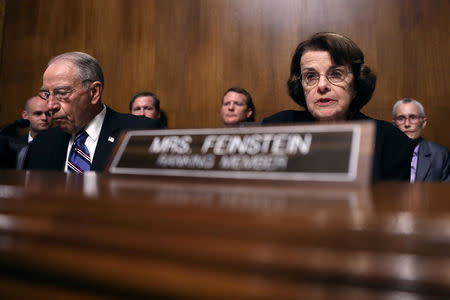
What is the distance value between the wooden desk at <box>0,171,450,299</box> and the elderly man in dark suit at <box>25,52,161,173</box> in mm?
1027

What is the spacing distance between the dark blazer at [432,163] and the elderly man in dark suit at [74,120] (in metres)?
1.86

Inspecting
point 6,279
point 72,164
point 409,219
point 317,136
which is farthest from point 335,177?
point 72,164

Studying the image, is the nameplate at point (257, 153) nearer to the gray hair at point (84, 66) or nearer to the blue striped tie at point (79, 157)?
the blue striped tie at point (79, 157)

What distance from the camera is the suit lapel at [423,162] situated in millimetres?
2404

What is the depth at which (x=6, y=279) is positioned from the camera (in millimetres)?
282

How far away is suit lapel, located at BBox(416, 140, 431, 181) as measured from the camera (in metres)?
2.40

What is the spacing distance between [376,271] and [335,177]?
195mm

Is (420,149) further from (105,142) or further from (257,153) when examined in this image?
(257,153)

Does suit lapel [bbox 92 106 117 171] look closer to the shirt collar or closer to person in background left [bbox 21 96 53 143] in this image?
A: the shirt collar

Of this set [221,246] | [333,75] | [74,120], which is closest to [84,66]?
[74,120]

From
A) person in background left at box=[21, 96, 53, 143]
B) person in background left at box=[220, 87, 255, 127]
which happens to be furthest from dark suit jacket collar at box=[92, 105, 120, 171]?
person in background left at box=[21, 96, 53, 143]

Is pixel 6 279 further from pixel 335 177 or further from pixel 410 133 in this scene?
pixel 410 133

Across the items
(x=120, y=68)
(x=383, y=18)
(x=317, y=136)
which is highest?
(x=383, y=18)

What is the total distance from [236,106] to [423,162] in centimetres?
142
